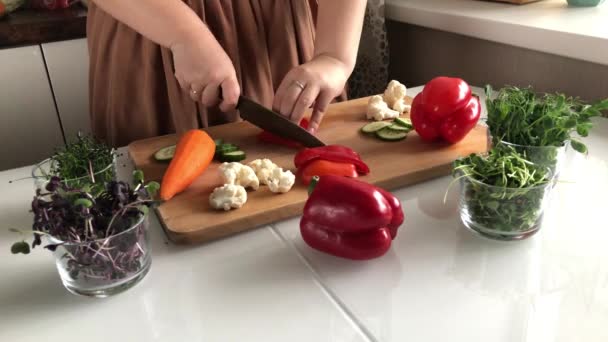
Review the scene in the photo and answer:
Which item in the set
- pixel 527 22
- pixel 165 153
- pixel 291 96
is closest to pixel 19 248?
pixel 165 153

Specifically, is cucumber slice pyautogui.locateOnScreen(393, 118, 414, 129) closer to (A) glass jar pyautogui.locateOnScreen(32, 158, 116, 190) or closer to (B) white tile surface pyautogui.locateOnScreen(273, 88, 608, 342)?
(B) white tile surface pyautogui.locateOnScreen(273, 88, 608, 342)

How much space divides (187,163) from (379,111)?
1.35 ft

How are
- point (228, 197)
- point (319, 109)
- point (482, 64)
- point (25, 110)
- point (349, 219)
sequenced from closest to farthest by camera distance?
1. point (349, 219)
2. point (228, 197)
3. point (319, 109)
4. point (482, 64)
5. point (25, 110)

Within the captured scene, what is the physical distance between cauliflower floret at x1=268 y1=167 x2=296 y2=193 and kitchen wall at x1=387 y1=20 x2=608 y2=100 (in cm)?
75

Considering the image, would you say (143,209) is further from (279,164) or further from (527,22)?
(527,22)

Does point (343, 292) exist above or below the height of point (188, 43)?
below

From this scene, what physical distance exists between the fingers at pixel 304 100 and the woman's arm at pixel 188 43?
11 cm

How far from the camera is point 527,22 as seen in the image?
1235 mm

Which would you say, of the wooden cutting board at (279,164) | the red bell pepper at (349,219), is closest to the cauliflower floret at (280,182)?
the wooden cutting board at (279,164)

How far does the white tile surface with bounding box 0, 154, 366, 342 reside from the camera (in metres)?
0.57

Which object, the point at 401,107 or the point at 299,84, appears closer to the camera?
the point at 299,84

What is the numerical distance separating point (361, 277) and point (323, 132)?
0.44 meters

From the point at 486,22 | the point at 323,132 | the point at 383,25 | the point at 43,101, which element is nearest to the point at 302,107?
the point at 323,132

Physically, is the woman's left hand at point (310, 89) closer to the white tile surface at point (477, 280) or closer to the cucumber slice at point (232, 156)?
the cucumber slice at point (232, 156)
